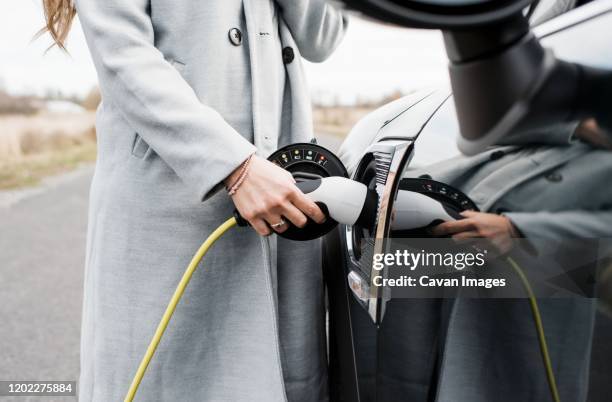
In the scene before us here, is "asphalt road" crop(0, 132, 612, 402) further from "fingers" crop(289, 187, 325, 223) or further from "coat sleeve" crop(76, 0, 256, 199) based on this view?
"coat sleeve" crop(76, 0, 256, 199)

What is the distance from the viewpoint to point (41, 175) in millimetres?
9695

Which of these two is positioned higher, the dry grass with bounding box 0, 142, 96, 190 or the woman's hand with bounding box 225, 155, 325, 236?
the dry grass with bounding box 0, 142, 96, 190

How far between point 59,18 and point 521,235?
1142mm

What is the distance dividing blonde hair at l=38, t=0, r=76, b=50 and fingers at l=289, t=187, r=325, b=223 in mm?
741

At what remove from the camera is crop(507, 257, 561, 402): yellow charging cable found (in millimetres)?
664

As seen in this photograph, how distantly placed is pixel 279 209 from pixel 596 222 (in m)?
0.50

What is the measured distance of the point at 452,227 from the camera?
0.71 meters

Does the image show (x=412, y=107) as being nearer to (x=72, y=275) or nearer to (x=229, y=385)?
(x=229, y=385)

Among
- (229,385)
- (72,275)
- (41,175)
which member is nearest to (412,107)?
(229,385)

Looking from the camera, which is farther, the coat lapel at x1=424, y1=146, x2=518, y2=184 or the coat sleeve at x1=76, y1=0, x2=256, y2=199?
the coat sleeve at x1=76, y1=0, x2=256, y2=199

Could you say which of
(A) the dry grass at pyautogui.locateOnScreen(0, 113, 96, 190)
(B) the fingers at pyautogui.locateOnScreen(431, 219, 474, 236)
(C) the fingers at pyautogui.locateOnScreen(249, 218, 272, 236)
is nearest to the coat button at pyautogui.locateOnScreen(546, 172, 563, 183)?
(B) the fingers at pyautogui.locateOnScreen(431, 219, 474, 236)

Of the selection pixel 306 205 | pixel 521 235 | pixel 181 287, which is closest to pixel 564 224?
pixel 521 235

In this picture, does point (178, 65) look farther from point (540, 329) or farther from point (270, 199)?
point (540, 329)

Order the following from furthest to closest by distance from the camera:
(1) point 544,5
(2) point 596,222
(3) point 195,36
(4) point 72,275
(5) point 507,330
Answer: (4) point 72,275
(3) point 195,36
(1) point 544,5
(5) point 507,330
(2) point 596,222
